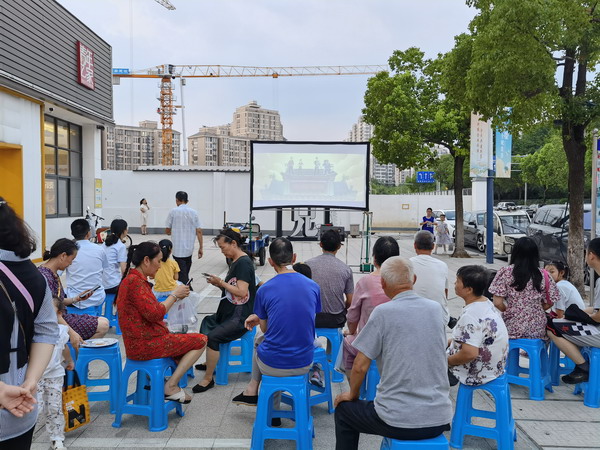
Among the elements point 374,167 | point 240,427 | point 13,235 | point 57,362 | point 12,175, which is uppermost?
point 374,167

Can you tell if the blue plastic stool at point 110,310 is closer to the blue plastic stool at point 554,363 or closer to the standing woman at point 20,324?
the standing woman at point 20,324

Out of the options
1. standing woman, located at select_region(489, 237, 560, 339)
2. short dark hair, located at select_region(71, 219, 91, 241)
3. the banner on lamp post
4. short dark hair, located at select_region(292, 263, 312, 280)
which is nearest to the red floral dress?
short dark hair, located at select_region(292, 263, 312, 280)

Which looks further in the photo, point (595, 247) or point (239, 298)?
point (239, 298)

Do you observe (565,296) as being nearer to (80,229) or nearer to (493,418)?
(493,418)

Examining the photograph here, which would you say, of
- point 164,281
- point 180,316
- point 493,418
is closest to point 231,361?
point 180,316

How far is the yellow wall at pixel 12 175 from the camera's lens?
12.1 metres

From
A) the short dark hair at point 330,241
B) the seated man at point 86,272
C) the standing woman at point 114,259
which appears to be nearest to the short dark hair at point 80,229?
the seated man at point 86,272

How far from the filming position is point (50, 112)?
1418 centimetres

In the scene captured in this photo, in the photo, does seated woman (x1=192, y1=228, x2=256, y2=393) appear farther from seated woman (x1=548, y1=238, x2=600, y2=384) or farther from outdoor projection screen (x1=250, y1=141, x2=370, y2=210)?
outdoor projection screen (x1=250, y1=141, x2=370, y2=210)

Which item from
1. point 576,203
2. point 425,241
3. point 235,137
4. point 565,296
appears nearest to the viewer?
point 425,241

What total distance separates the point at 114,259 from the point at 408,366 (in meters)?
5.15

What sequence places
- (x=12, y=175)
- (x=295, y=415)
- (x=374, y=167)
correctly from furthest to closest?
1. (x=374, y=167)
2. (x=12, y=175)
3. (x=295, y=415)

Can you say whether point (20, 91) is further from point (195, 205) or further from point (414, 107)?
point (195, 205)

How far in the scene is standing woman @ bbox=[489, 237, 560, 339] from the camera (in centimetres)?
467
